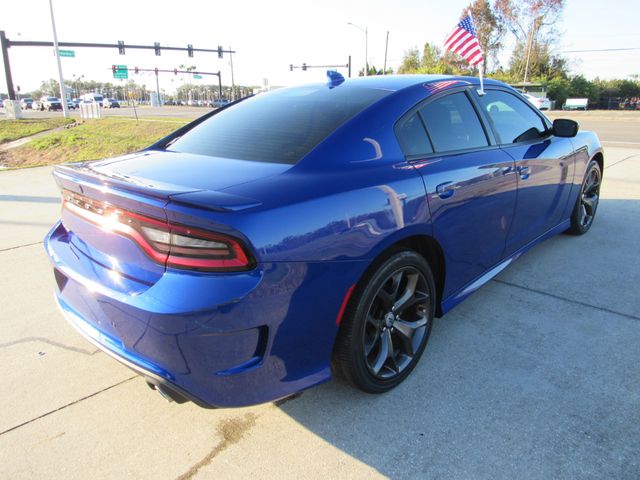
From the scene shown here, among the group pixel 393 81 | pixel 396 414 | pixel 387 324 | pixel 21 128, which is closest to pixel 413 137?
pixel 393 81

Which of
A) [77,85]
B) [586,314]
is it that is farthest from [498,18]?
[77,85]

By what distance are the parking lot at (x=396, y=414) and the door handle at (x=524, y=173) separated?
0.91 metres

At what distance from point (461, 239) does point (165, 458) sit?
1904 mm

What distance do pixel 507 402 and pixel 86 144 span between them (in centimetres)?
1749

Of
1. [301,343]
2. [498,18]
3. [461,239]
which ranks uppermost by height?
[498,18]

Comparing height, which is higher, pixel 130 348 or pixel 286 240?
pixel 286 240

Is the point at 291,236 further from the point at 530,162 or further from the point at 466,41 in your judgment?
the point at 466,41

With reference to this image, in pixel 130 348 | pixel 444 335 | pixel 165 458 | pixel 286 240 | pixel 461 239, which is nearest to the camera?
pixel 286 240

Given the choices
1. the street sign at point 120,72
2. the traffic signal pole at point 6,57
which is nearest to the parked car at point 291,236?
the traffic signal pole at point 6,57

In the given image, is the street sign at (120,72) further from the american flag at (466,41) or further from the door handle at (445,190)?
the door handle at (445,190)

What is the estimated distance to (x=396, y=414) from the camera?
225 centimetres

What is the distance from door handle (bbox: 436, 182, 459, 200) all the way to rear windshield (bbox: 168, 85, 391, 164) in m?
0.59

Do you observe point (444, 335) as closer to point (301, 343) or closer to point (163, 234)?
point (301, 343)

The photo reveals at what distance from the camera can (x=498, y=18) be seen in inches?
1981
